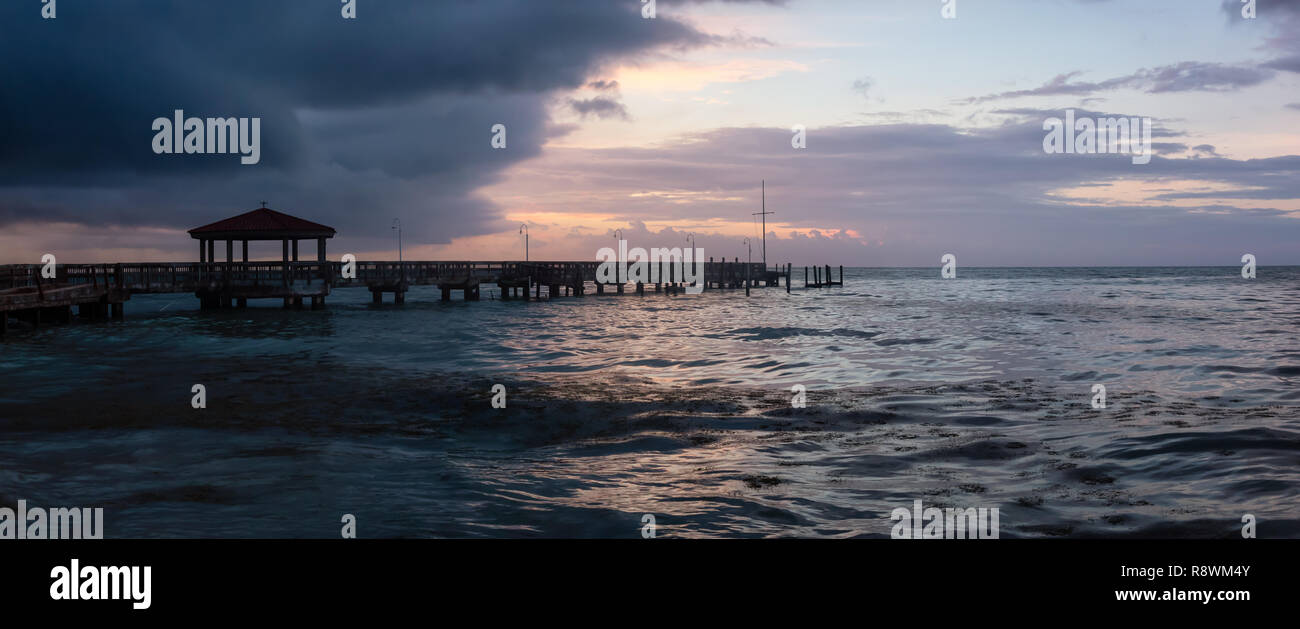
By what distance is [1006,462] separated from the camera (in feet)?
32.1

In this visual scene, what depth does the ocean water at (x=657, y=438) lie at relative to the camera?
7.77m

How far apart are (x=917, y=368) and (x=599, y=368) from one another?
27.5ft

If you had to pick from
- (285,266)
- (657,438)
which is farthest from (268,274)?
(657,438)

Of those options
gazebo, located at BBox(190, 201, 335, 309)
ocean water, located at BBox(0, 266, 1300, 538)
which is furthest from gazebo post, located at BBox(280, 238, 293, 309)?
ocean water, located at BBox(0, 266, 1300, 538)

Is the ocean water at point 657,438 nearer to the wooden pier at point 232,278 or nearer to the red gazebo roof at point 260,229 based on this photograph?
the wooden pier at point 232,278

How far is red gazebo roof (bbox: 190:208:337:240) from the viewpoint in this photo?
4394cm

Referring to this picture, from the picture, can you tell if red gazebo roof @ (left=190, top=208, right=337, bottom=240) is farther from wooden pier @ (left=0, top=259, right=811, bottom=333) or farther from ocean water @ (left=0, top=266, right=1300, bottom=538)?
ocean water @ (left=0, top=266, right=1300, bottom=538)

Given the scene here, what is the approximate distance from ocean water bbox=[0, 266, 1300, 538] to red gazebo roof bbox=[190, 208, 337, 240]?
18.2 m

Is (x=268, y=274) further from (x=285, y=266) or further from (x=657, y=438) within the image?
(x=657, y=438)

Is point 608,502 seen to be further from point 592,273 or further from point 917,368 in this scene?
point 592,273

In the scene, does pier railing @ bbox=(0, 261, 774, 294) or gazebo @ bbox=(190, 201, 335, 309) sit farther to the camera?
gazebo @ bbox=(190, 201, 335, 309)

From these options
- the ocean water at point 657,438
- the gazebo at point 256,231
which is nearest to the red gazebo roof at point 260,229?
the gazebo at point 256,231

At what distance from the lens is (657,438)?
12.0 metres
